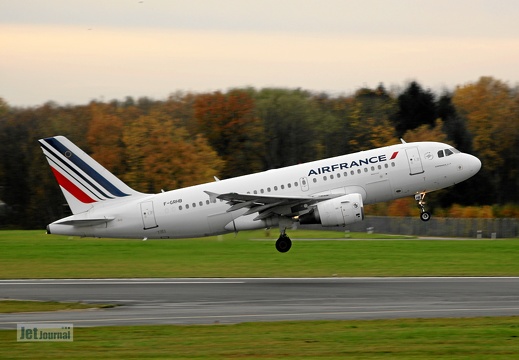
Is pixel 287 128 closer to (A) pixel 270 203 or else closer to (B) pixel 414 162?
(B) pixel 414 162

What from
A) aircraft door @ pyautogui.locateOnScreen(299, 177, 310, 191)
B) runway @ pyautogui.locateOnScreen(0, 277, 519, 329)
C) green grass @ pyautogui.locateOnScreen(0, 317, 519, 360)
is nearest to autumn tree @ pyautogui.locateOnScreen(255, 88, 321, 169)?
aircraft door @ pyautogui.locateOnScreen(299, 177, 310, 191)

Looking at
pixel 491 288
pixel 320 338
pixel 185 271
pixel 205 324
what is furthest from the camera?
pixel 185 271

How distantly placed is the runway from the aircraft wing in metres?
3.14

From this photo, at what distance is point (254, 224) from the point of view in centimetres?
4066

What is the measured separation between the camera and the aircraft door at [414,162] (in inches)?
1582

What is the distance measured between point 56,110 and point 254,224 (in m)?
88.8

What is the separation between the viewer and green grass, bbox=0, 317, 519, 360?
70.0 ft

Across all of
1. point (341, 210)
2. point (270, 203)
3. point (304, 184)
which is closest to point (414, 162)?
point (341, 210)

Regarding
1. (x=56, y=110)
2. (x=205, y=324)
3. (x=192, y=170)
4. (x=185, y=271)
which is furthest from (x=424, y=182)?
(x=56, y=110)

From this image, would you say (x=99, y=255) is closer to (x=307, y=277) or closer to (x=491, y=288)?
Result: (x=307, y=277)

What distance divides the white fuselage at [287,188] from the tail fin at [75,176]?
1.56ft

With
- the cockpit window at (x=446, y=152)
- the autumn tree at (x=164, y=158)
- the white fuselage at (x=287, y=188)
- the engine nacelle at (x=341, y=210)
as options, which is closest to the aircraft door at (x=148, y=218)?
the white fuselage at (x=287, y=188)

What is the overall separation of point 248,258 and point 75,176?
10286 mm

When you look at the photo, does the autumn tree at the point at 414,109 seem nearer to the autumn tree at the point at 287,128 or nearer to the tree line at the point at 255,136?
the tree line at the point at 255,136
